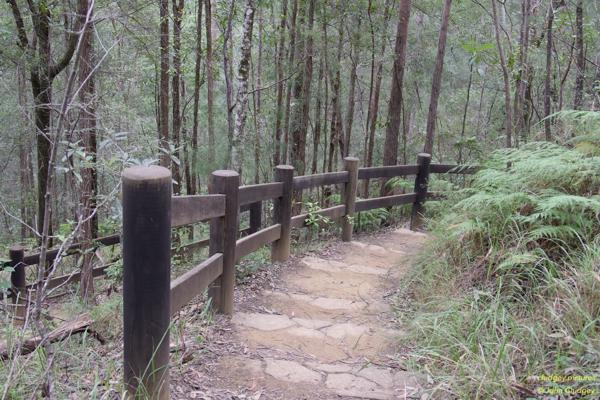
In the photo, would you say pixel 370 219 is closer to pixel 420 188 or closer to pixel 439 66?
pixel 420 188

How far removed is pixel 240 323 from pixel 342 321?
919 mm

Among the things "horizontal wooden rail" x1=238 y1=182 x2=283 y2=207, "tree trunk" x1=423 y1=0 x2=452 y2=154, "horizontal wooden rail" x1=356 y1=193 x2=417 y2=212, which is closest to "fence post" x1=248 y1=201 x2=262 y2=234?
"horizontal wooden rail" x1=238 y1=182 x2=283 y2=207

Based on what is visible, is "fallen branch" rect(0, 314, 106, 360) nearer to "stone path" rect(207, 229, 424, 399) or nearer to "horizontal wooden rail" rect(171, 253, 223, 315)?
"horizontal wooden rail" rect(171, 253, 223, 315)

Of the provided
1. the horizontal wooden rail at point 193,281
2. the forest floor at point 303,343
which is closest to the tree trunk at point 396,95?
the forest floor at point 303,343

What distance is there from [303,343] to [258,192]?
1724mm

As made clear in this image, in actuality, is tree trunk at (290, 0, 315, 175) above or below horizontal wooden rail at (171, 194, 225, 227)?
above

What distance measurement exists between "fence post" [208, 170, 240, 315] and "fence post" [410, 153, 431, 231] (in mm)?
5356

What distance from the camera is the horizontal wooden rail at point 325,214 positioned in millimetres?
6463

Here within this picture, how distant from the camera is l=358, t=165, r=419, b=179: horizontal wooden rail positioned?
772cm

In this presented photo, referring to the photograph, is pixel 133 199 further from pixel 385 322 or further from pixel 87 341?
pixel 385 322

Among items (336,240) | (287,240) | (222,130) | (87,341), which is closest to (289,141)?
(222,130)

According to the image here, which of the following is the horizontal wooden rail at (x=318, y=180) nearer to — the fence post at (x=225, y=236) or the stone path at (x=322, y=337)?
the stone path at (x=322, y=337)

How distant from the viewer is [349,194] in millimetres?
7496

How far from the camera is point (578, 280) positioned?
3227 millimetres
